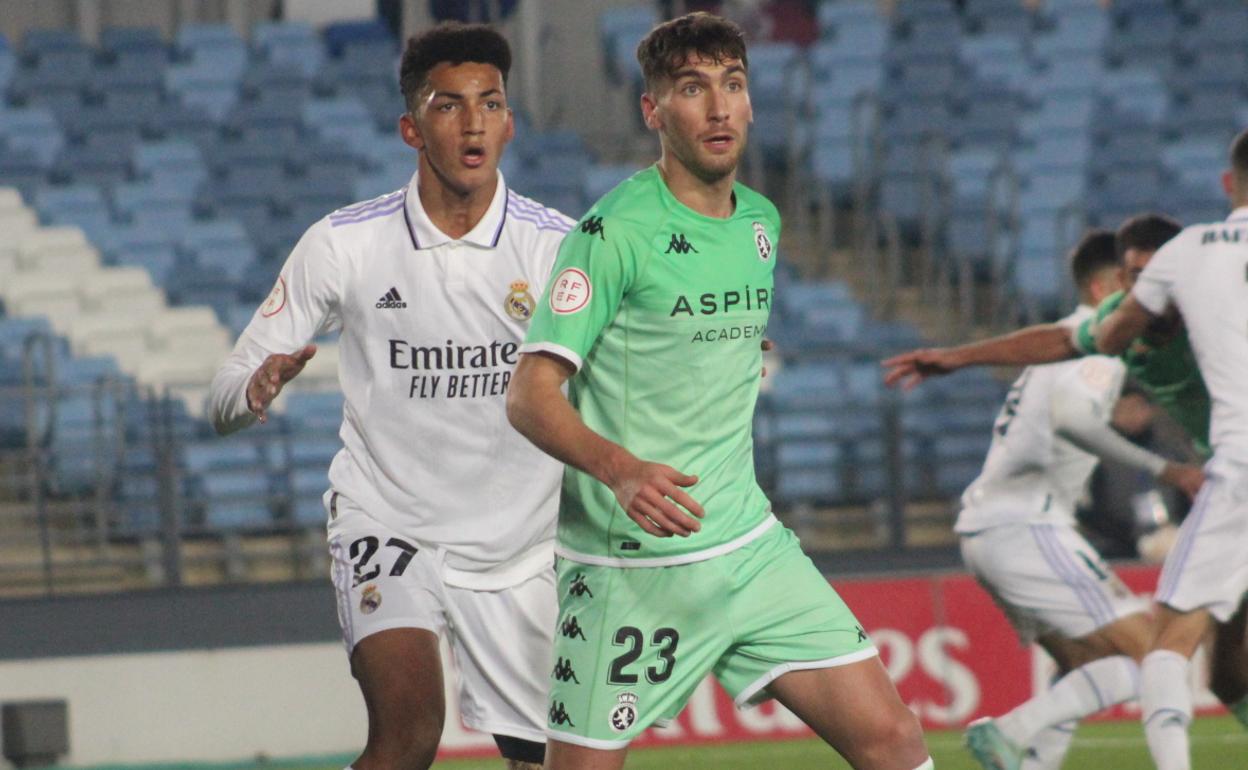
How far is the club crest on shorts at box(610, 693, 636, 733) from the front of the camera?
15.7 feet

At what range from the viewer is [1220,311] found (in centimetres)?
671

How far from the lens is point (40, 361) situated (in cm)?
1363

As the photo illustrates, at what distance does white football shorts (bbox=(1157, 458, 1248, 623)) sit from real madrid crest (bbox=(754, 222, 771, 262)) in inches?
92.5

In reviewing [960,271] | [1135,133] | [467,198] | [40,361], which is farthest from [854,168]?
[467,198]

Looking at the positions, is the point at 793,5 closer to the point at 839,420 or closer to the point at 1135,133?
the point at 1135,133

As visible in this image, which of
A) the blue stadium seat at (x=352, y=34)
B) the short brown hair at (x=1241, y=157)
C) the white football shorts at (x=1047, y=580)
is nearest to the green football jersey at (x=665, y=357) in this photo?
the short brown hair at (x=1241, y=157)

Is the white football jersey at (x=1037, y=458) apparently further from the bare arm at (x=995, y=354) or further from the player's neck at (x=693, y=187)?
the player's neck at (x=693, y=187)

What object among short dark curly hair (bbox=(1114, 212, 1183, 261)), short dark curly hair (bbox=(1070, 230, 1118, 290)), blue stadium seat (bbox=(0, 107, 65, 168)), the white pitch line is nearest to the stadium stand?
blue stadium seat (bbox=(0, 107, 65, 168))

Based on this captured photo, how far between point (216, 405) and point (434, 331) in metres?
0.63

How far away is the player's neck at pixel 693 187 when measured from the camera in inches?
193

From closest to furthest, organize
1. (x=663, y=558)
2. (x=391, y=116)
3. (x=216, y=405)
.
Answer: (x=663, y=558)
(x=216, y=405)
(x=391, y=116)

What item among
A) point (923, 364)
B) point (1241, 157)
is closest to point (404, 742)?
point (923, 364)

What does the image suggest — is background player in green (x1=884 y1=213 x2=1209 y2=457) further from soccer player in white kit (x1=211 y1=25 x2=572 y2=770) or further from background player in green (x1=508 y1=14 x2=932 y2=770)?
background player in green (x1=508 y1=14 x2=932 y2=770)

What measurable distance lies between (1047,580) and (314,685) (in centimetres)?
470
